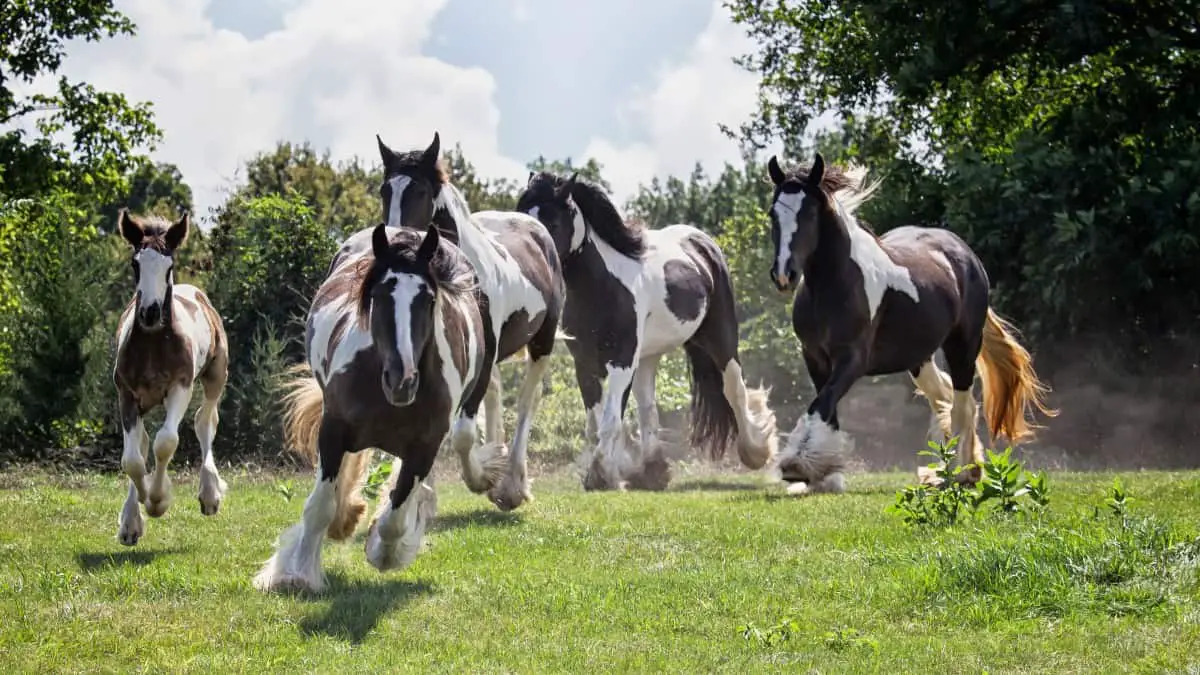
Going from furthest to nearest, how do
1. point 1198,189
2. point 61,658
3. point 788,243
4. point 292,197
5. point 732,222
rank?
point 732,222, point 292,197, point 1198,189, point 788,243, point 61,658

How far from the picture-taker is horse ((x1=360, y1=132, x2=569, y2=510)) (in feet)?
32.7

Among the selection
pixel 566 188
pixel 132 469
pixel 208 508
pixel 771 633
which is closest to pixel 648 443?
pixel 566 188

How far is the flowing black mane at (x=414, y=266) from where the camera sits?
23.5ft

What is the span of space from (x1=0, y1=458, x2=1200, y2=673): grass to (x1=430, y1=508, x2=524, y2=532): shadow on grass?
123 millimetres

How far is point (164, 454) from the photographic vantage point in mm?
10086

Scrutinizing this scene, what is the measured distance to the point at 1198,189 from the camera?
59.5 ft

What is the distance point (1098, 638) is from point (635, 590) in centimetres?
231

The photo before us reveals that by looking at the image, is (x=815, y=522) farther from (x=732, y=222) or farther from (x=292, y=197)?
(x=732, y=222)

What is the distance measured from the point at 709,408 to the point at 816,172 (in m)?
4.50

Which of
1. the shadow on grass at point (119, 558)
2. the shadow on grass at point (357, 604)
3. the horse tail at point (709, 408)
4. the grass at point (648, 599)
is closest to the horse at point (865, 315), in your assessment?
the grass at point (648, 599)

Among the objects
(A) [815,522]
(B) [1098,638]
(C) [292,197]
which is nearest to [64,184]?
(C) [292,197]

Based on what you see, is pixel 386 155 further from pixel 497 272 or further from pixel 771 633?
pixel 771 633

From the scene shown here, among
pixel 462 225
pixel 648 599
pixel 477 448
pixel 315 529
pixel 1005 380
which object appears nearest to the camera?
pixel 648 599

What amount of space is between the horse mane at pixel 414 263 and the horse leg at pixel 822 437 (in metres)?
4.47
